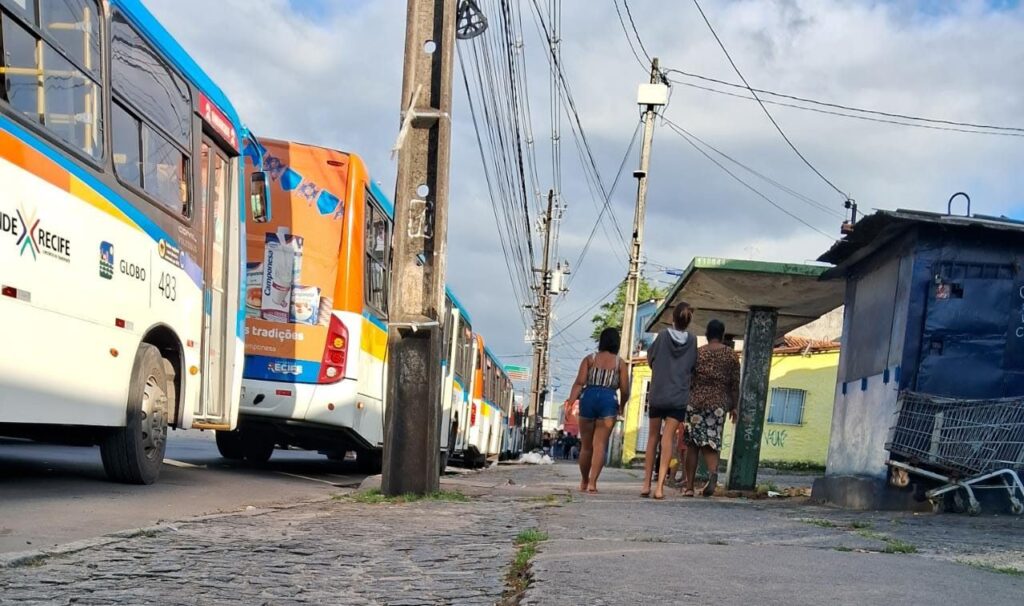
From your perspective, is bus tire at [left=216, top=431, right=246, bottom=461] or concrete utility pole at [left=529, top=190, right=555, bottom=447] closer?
bus tire at [left=216, top=431, right=246, bottom=461]

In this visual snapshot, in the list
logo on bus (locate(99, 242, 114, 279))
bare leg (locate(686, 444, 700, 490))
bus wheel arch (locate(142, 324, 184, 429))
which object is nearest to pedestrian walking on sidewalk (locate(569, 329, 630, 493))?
bare leg (locate(686, 444, 700, 490))

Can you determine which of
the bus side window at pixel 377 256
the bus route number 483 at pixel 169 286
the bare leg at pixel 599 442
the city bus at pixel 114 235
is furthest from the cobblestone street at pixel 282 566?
the bus side window at pixel 377 256

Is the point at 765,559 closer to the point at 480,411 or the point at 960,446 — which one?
the point at 960,446

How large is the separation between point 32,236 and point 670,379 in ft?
19.5

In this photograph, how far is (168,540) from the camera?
4680mm

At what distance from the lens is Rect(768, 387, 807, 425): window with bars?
106 feet

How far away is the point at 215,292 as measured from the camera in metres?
9.63

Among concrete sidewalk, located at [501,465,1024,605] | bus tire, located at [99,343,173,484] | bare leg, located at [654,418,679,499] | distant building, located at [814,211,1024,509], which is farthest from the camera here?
bare leg, located at [654,418,679,499]

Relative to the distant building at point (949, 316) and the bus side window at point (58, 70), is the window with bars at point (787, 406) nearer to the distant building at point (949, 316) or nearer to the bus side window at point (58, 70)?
the distant building at point (949, 316)

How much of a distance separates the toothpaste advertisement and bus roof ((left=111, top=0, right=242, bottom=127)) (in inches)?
42.7

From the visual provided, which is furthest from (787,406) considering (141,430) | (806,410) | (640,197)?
(141,430)

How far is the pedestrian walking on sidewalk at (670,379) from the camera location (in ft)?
33.1

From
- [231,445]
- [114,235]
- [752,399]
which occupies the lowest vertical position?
[231,445]

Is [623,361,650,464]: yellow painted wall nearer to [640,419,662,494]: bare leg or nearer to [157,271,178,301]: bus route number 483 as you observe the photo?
[640,419,662,494]: bare leg
